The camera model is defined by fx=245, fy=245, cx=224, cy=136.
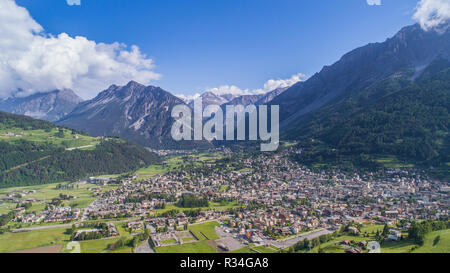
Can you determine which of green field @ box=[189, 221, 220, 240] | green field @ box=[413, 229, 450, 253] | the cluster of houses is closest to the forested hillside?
the cluster of houses

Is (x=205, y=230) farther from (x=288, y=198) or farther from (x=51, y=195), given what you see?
(x=51, y=195)

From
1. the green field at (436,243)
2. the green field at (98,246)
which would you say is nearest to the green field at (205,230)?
the green field at (98,246)

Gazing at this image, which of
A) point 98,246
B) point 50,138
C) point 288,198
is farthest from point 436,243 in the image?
point 50,138

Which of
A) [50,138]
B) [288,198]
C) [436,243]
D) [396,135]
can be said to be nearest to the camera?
[436,243]

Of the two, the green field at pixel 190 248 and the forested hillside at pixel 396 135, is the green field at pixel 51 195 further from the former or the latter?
the forested hillside at pixel 396 135

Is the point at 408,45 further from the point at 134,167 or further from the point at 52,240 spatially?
the point at 52,240
